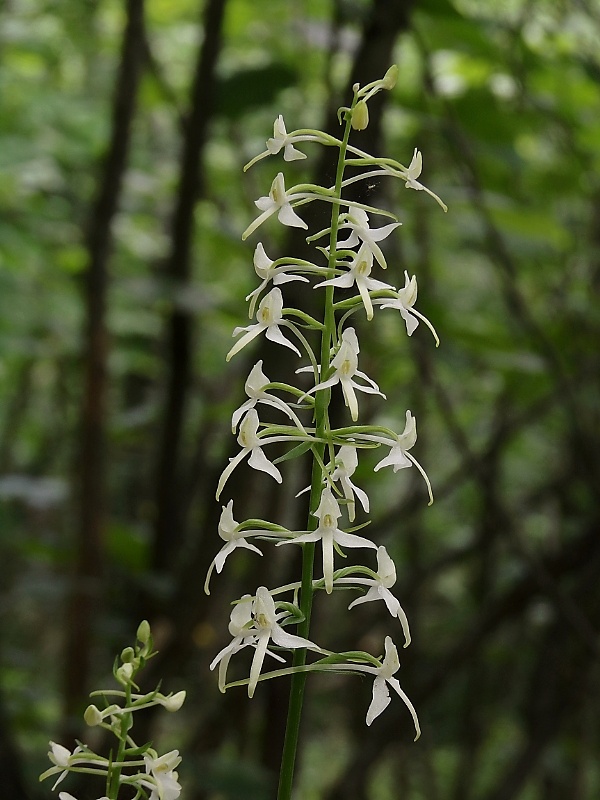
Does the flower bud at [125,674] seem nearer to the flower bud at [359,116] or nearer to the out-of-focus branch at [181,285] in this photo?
the flower bud at [359,116]

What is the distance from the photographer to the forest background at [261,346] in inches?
71.9

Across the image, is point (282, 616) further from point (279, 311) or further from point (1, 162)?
point (1, 162)

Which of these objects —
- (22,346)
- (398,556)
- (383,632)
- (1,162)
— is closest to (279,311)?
(1,162)

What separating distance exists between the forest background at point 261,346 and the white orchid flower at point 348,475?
773 mm

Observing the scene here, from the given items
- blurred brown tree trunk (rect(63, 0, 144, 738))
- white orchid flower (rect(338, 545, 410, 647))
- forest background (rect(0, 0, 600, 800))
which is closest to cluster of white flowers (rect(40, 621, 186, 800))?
white orchid flower (rect(338, 545, 410, 647))

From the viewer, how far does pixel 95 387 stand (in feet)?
6.62

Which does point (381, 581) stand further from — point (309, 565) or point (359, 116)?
point (359, 116)

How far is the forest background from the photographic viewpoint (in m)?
1.83

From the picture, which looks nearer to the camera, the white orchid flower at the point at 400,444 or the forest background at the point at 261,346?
A: the white orchid flower at the point at 400,444

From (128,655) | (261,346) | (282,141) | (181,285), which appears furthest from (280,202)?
(181,285)

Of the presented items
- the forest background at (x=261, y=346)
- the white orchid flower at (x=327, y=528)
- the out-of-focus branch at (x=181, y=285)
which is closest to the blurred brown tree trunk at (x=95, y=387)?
the forest background at (x=261, y=346)

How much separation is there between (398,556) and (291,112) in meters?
1.66

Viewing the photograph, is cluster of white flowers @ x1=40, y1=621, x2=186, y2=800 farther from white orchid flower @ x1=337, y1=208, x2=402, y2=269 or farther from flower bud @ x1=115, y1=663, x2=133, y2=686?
white orchid flower @ x1=337, y1=208, x2=402, y2=269

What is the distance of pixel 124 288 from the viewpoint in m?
2.18
